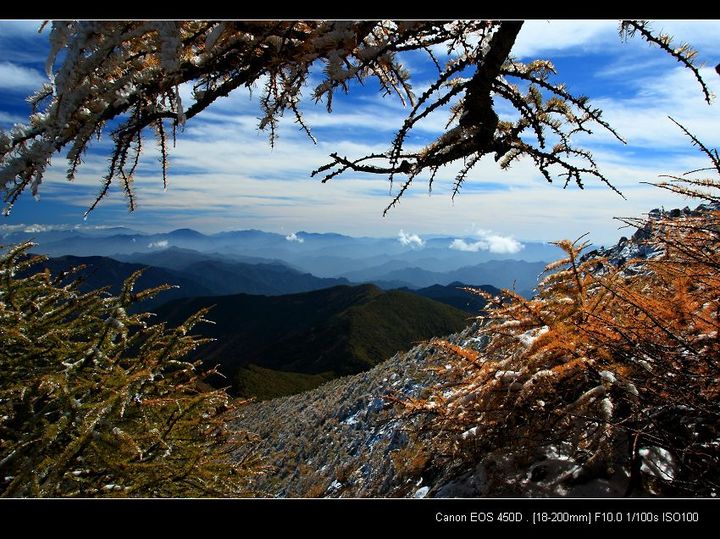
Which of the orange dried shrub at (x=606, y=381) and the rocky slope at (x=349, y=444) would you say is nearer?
the orange dried shrub at (x=606, y=381)

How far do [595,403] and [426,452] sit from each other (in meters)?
1.44

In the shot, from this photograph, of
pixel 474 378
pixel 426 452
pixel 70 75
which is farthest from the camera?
pixel 426 452

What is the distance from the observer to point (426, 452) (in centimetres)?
349

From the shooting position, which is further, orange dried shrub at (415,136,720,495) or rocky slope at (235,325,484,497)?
rocky slope at (235,325,484,497)

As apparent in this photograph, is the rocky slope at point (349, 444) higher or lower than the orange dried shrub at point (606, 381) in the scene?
lower

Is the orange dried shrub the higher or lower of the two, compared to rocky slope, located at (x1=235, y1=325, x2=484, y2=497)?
higher

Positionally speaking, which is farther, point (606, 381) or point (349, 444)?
point (349, 444)

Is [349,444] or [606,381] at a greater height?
[606,381]
